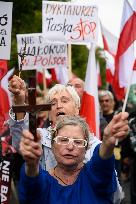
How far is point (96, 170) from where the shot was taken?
2.81 m

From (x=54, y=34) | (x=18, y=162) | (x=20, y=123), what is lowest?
(x=18, y=162)

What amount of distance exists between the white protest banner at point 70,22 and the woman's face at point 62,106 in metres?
3.64

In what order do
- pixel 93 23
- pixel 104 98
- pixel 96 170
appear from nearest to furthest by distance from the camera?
pixel 96 170 < pixel 93 23 < pixel 104 98

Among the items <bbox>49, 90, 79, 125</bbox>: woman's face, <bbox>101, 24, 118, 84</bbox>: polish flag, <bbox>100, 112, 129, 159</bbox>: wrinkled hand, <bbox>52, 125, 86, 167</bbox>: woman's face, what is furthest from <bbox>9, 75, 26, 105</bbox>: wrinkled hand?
<bbox>101, 24, 118, 84</bbox>: polish flag

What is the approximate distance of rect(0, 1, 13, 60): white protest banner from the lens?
5.44 metres

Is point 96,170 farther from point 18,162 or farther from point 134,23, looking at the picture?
point 18,162

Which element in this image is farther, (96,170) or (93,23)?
(93,23)

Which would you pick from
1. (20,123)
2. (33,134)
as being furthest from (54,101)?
(33,134)

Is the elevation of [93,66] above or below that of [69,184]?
above

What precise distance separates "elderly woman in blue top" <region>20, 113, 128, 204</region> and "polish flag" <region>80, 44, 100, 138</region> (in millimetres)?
2929

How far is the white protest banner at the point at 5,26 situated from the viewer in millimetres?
5438

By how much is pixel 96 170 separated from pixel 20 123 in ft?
3.61

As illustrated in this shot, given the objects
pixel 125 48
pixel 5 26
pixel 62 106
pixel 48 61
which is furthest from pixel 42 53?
pixel 62 106

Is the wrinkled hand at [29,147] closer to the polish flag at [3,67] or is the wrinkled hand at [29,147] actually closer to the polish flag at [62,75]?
the polish flag at [3,67]
